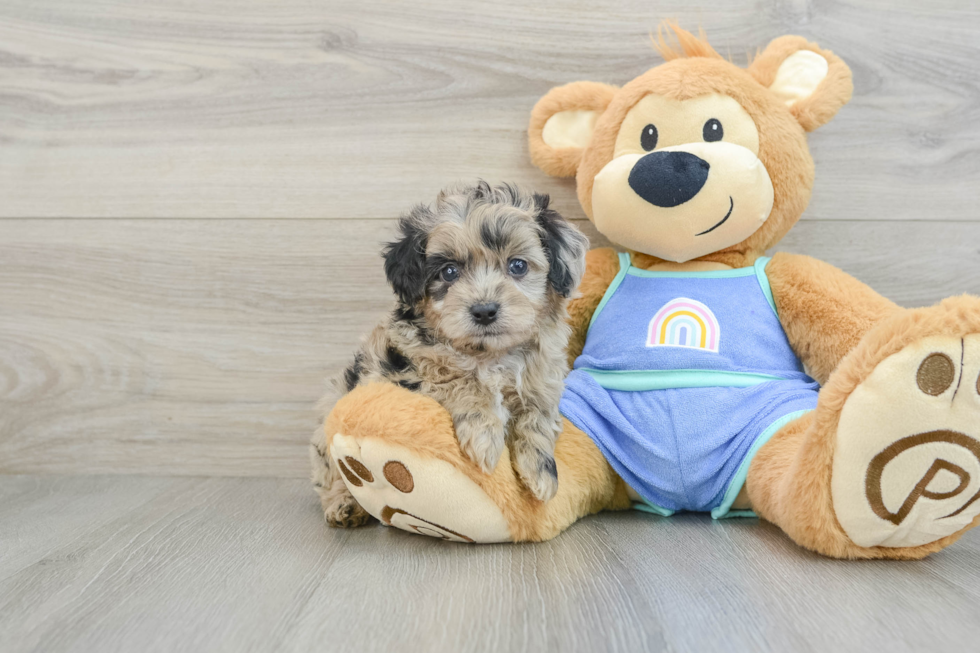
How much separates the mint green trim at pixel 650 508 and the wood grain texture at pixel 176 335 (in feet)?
2.96

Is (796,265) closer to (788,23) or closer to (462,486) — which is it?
(788,23)

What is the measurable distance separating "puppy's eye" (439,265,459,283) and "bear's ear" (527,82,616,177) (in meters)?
0.60

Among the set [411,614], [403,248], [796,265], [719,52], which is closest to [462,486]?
[411,614]

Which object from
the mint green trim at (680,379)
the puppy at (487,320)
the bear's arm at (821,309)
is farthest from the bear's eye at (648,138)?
the mint green trim at (680,379)

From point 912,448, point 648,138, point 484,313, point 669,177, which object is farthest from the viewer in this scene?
point 648,138

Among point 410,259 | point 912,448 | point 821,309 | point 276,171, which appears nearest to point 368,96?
point 276,171

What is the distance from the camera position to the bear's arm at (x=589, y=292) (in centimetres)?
183

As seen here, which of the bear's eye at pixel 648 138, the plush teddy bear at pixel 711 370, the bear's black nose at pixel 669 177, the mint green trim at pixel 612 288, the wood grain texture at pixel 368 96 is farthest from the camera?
the wood grain texture at pixel 368 96

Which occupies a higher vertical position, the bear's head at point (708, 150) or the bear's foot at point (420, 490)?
the bear's head at point (708, 150)

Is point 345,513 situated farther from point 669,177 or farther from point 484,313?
point 669,177

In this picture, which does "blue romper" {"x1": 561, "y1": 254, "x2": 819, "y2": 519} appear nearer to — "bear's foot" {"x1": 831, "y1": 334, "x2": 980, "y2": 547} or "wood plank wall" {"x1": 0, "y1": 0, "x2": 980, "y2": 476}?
"bear's foot" {"x1": 831, "y1": 334, "x2": 980, "y2": 547}

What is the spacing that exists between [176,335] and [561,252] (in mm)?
1306

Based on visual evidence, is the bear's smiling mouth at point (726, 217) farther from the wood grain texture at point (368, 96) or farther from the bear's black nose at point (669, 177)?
the wood grain texture at point (368, 96)

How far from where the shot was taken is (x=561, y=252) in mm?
1493
